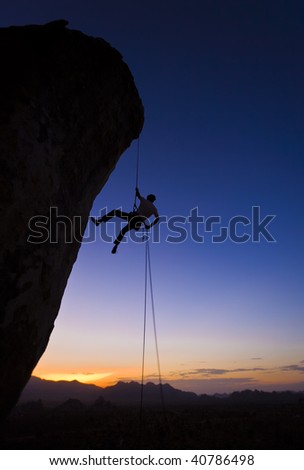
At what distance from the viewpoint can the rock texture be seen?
4.94 m

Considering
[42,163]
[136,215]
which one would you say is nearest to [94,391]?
[136,215]

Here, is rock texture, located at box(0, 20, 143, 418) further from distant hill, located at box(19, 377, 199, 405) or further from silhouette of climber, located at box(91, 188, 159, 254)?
distant hill, located at box(19, 377, 199, 405)

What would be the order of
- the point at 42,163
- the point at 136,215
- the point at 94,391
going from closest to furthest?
the point at 42,163
the point at 136,215
the point at 94,391

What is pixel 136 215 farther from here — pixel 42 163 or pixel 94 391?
pixel 94 391

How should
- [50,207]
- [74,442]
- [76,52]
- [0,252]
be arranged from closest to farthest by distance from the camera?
[0,252], [50,207], [76,52], [74,442]

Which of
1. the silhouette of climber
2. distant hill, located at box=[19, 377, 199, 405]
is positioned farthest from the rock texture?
distant hill, located at box=[19, 377, 199, 405]

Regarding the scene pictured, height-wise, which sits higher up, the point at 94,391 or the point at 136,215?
the point at 136,215

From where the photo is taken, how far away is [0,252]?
4.66m

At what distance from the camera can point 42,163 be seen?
5.54m

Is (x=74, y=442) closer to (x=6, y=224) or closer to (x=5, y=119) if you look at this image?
(x=6, y=224)
